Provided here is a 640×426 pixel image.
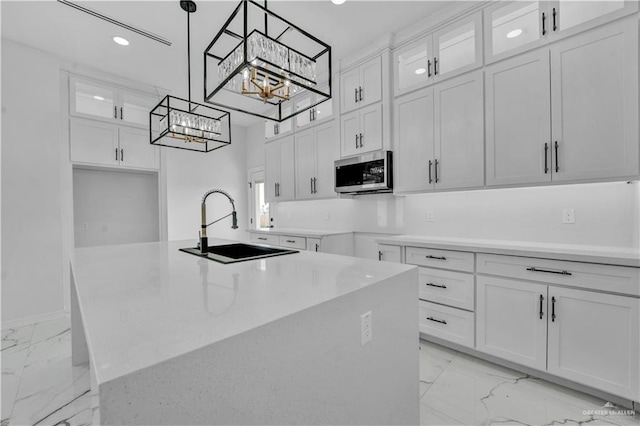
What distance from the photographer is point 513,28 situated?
238 cm

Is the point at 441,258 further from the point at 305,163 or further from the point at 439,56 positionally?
the point at 305,163

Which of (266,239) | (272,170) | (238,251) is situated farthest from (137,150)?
(238,251)

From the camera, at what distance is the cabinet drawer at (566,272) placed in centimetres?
167

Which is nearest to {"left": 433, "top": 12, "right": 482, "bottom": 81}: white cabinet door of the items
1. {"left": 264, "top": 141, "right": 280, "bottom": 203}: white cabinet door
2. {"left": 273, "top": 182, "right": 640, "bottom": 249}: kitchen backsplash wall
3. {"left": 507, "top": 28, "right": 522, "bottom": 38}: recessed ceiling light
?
{"left": 507, "top": 28, "right": 522, "bottom": 38}: recessed ceiling light

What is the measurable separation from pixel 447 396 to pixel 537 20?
111 inches

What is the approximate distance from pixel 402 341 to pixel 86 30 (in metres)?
3.99

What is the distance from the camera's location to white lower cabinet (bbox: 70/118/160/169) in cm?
367

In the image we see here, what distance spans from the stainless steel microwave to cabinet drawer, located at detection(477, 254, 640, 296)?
1.26 m

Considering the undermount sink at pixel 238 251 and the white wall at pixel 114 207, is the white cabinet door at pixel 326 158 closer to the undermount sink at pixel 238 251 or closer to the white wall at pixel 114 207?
the undermount sink at pixel 238 251

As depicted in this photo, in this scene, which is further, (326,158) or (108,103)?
(108,103)

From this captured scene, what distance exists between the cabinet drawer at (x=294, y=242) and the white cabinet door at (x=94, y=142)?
250cm

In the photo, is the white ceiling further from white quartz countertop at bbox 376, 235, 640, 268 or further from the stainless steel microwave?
white quartz countertop at bbox 376, 235, 640, 268

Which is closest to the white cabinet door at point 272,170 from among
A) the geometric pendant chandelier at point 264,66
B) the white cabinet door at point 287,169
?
the white cabinet door at point 287,169

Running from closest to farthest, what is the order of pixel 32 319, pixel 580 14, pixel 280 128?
pixel 580 14, pixel 32 319, pixel 280 128
